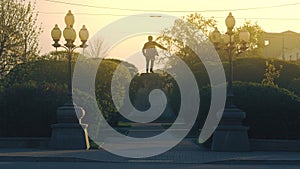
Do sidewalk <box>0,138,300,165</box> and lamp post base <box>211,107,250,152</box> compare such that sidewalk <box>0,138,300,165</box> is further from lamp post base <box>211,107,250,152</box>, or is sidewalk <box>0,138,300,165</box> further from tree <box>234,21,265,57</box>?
tree <box>234,21,265,57</box>

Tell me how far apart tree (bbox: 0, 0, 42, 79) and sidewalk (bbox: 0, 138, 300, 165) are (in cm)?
1999

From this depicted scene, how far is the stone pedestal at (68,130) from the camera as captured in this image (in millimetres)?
26609

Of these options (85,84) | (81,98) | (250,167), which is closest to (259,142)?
(250,167)

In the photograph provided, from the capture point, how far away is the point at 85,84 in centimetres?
3753

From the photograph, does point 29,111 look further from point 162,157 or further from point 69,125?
point 162,157

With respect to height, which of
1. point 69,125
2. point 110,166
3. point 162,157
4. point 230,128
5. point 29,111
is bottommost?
point 162,157

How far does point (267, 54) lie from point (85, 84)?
297ft

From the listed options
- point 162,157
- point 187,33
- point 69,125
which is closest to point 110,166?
point 162,157

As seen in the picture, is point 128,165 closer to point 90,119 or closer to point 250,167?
point 250,167

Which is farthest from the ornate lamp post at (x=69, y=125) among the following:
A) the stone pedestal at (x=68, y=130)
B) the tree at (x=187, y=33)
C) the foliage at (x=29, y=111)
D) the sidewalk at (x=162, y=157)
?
the tree at (x=187, y=33)

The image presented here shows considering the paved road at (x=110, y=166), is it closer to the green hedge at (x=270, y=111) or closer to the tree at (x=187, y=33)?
the green hedge at (x=270, y=111)

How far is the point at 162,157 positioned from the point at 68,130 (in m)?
4.39

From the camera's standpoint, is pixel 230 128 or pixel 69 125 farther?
pixel 69 125

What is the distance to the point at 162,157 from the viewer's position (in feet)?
80.4
